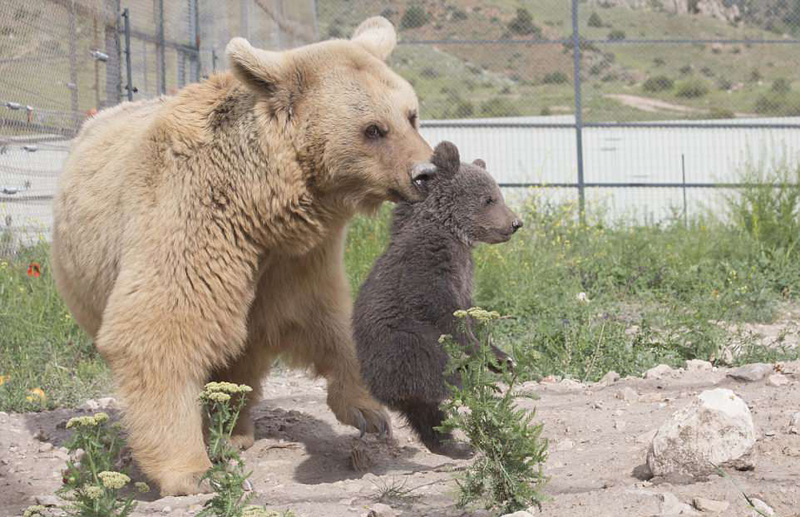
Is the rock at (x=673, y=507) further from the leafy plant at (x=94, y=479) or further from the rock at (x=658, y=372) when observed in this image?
the rock at (x=658, y=372)

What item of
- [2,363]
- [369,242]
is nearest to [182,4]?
[369,242]

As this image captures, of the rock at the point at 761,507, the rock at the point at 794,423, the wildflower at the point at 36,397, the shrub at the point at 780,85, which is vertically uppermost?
the shrub at the point at 780,85

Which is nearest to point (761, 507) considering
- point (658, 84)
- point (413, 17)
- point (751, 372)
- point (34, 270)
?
point (751, 372)

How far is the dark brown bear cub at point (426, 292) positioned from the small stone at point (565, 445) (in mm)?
478

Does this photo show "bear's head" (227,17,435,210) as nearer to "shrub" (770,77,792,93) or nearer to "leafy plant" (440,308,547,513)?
"leafy plant" (440,308,547,513)

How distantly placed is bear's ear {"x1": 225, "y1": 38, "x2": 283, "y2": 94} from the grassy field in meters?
1.72

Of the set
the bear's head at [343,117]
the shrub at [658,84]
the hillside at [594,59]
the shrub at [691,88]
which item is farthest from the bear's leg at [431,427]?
the shrub at [658,84]

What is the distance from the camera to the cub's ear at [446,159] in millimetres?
5234

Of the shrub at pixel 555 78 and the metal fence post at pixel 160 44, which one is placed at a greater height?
the shrub at pixel 555 78

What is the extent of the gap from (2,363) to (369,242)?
3.29 meters

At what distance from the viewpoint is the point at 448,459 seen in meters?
5.04

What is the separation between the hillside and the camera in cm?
1791

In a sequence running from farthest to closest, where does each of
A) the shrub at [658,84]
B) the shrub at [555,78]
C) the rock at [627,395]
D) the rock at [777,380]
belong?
the shrub at [658,84]
the shrub at [555,78]
the rock at [627,395]
the rock at [777,380]

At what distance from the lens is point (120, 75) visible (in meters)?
8.53
